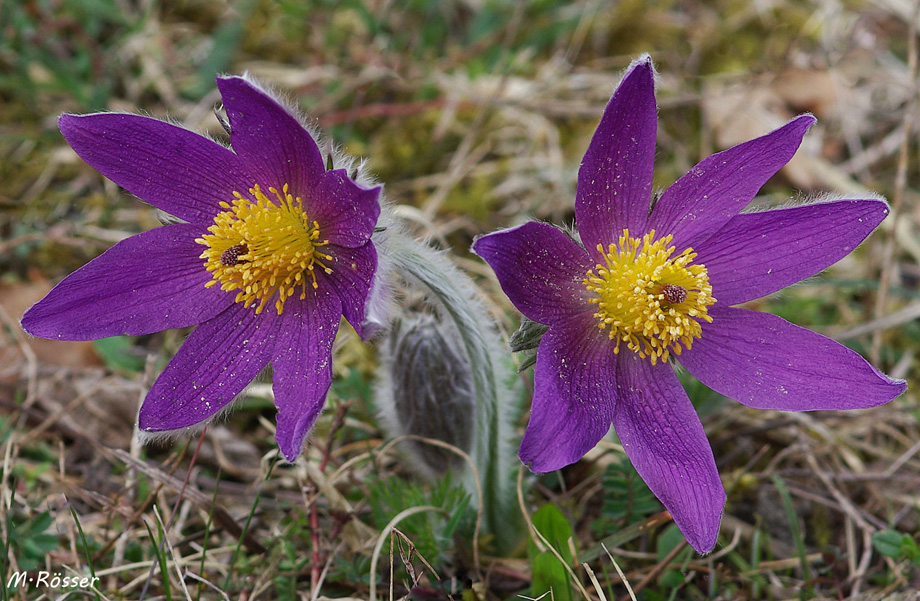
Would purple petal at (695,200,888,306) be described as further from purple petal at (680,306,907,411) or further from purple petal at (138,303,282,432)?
purple petal at (138,303,282,432)

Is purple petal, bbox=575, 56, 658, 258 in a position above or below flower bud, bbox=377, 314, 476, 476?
above

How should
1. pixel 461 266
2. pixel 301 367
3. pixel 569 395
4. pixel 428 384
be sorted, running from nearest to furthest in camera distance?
pixel 569 395 → pixel 301 367 → pixel 428 384 → pixel 461 266

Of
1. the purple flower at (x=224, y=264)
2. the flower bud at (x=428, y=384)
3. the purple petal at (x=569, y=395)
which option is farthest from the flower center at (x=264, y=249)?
the purple petal at (x=569, y=395)

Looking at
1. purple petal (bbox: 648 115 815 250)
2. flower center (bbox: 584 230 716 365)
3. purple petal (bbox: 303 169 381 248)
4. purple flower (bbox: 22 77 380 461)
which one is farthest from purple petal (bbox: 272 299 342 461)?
purple petal (bbox: 648 115 815 250)

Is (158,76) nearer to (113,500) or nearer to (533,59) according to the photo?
(533,59)

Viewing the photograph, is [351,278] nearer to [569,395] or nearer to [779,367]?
[569,395]

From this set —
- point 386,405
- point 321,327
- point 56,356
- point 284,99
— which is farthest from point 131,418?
point 284,99

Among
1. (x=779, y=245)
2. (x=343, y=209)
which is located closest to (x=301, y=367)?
(x=343, y=209)
